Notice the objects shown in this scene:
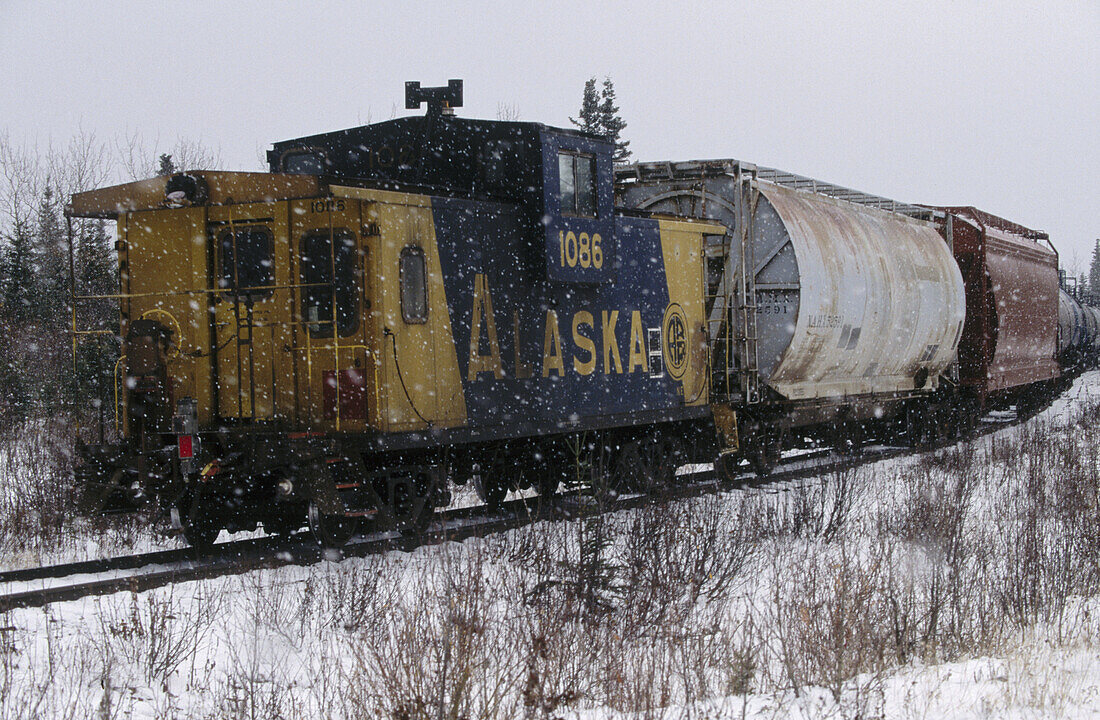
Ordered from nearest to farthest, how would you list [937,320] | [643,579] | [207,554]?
[643,579] → [207,554] → [937,320]

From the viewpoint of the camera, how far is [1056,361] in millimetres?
26750

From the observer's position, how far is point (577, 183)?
10.2 m

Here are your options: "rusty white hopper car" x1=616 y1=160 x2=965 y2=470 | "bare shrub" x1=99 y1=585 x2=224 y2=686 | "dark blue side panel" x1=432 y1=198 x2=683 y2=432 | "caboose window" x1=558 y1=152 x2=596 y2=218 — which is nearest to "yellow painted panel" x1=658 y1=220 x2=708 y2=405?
"dark blue side panel" x1=432 y1=198 x2=683 y2=432

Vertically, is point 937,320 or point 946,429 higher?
point 937,320

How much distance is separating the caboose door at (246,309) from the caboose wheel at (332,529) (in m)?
0.99

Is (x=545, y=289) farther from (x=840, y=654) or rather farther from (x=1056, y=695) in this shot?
(x=1056, y=695)

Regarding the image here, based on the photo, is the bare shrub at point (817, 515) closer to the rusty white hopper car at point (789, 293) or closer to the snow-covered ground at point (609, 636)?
the snow-covered ground at point (609, 636)

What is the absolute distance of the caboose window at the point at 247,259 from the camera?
8.89m

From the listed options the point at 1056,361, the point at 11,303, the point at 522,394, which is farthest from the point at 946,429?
the point at 11,303

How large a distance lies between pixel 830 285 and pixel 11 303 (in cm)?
1998

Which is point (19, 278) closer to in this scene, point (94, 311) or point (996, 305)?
point (94, 311)

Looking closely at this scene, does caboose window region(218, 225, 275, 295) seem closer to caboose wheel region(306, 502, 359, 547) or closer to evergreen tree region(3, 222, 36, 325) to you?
caboose wheel region(306, 502, 359, 547)

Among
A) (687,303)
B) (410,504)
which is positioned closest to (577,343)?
(687,303)

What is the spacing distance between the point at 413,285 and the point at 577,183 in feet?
7.55
